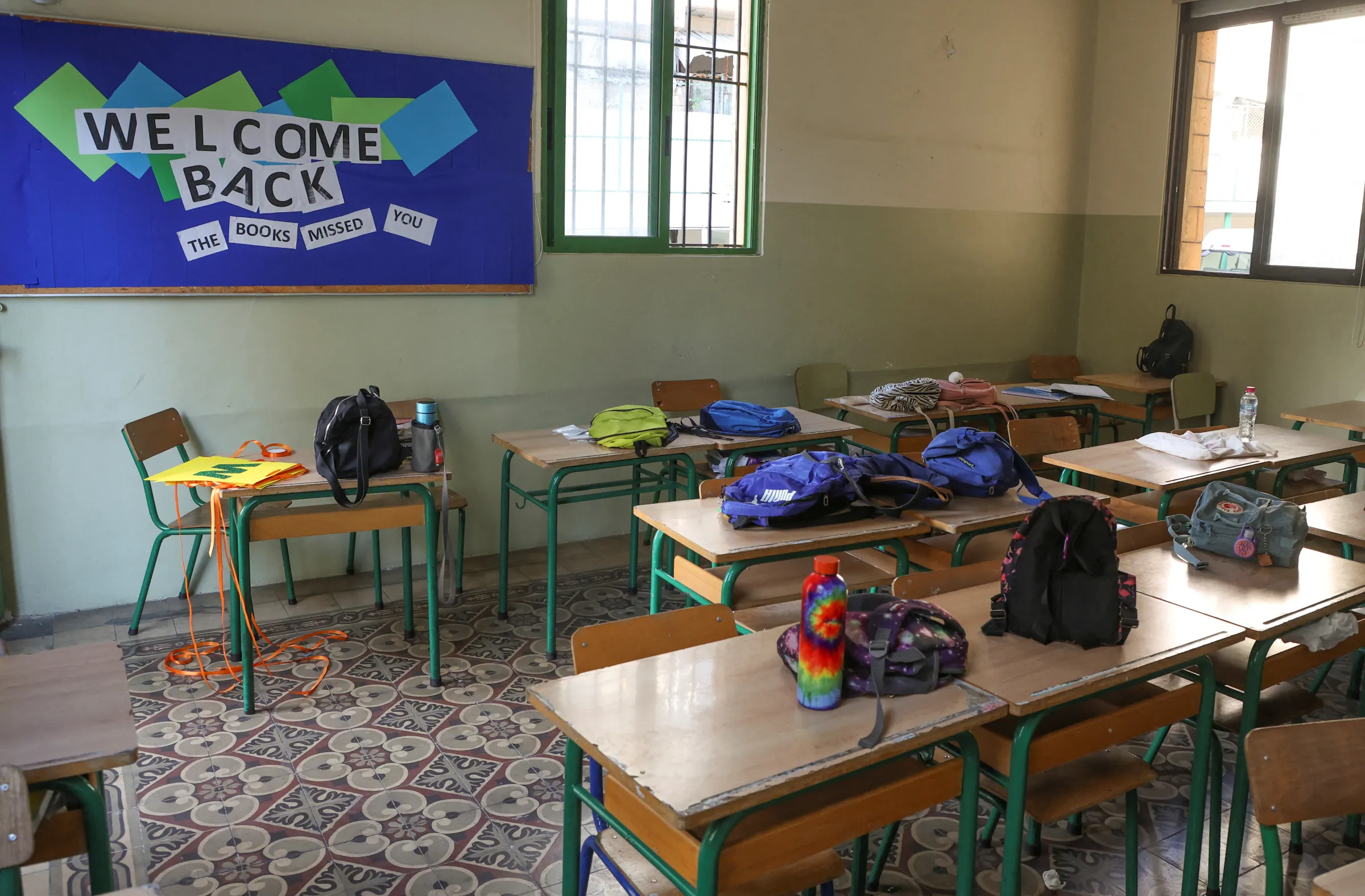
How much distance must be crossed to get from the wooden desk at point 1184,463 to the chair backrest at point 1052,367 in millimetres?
2052

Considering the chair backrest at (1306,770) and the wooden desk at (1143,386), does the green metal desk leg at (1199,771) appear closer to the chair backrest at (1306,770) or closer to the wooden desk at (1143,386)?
the chair backrest at (1306,770)

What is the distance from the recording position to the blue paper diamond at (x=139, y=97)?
12.7 ft

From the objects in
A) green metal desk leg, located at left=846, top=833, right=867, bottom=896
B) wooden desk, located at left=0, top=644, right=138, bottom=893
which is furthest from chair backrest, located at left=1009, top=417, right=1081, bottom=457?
wooden desk, located at left=0, top=644, right=138, bottom=893

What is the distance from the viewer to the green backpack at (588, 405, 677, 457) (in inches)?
156

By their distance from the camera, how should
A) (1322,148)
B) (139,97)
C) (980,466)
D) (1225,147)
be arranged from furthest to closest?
(1225,147) < (1322,148) < (139,97) < (980,466)

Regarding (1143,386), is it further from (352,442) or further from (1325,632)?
(352,442)

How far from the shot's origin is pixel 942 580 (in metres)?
2.53

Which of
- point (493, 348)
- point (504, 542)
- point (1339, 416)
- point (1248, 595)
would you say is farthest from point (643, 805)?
point (1339, 416)

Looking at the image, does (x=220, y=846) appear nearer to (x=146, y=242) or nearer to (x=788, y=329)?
(x=146, y=242)

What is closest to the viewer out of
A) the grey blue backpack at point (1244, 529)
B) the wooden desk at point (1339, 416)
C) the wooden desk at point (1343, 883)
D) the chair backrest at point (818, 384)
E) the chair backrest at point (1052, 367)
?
the wooden desk at point (1343, 883)

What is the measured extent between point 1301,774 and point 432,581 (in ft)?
8.43

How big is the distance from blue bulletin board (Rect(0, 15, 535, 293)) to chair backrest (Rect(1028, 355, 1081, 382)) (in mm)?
3364

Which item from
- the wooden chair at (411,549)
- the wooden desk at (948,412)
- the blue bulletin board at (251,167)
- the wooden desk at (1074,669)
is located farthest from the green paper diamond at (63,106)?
the wooden desk at (1074,669)

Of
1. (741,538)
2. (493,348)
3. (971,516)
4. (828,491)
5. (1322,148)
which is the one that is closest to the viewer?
Result: (741,538)
